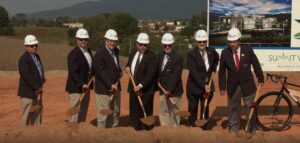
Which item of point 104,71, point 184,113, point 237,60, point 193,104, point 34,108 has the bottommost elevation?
point 184,113

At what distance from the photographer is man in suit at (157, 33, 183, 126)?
9.31 meters

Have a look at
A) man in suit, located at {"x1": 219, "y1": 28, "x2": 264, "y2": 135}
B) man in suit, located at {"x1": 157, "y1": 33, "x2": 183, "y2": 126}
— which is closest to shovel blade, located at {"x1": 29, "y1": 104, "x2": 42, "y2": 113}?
man in suit, located at {"x1": 157, "y1": 33, "x2": 183, "y2": 126}

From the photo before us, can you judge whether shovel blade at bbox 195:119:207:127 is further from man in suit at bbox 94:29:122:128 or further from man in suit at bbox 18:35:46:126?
man in suit at bbox 18:35:46:126

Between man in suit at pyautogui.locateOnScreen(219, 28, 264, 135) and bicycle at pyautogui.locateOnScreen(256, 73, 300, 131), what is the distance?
2.88 ft

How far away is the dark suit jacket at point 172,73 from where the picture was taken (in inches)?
367

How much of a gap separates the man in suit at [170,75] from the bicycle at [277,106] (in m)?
1.55

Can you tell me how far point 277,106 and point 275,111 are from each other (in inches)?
5.6

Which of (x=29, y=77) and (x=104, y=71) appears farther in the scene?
(x=104, y=71)

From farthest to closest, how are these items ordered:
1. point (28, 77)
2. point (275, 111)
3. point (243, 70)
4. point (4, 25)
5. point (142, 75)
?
point (4, 25), point (275, 111), point (142, 75), point (243, 70), point (28, 77)

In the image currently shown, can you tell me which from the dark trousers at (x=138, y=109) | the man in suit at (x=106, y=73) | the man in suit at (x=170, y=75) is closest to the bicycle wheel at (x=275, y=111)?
the man in suit at (x=170, y=75)

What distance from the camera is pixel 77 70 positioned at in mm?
9094

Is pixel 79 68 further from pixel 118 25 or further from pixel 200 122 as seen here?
pixel 118 25

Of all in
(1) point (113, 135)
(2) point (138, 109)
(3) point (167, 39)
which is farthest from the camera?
(2) point (138, 109)

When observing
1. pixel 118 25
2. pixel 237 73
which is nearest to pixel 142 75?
pixel 237 73
